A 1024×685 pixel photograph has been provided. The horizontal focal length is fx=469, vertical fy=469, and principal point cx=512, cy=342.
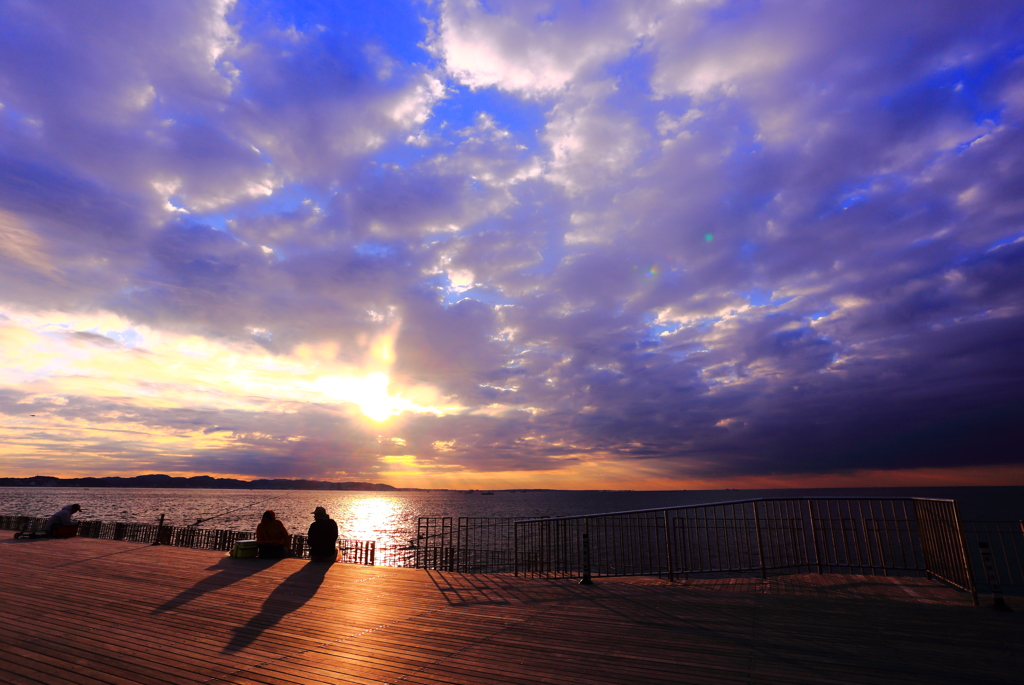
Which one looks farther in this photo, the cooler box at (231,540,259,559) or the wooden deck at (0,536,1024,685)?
the cooler box at (231,540,259,559)

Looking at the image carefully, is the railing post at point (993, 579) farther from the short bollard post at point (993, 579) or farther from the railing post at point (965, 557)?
the railing post at point (965, 557)

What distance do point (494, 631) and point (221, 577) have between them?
8082 millimetres

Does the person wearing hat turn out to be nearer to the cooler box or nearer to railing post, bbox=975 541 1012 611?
the cooler box

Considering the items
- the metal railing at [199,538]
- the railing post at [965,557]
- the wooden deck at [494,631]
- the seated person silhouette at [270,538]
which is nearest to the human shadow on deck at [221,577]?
the wooden deck at [494,631]

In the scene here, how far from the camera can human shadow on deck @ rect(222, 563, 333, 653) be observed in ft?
21.7

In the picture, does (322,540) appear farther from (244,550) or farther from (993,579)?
(993,579)

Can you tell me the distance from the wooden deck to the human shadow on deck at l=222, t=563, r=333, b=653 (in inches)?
2.1

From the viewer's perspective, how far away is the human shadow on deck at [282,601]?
6605mm

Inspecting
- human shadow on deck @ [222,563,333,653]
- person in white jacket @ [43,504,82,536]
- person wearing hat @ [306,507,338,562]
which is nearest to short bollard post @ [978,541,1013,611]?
human shadow on deck @ [222,563,333,653]

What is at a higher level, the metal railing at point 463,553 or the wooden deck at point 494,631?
the wooden deck at point 494,631

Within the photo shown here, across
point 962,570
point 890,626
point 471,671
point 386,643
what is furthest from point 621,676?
point 962,570

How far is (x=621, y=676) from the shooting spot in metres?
5.10

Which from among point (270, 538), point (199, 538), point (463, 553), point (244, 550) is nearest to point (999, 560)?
point (463, 553)

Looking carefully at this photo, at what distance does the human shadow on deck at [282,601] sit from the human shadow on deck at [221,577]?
120cm
